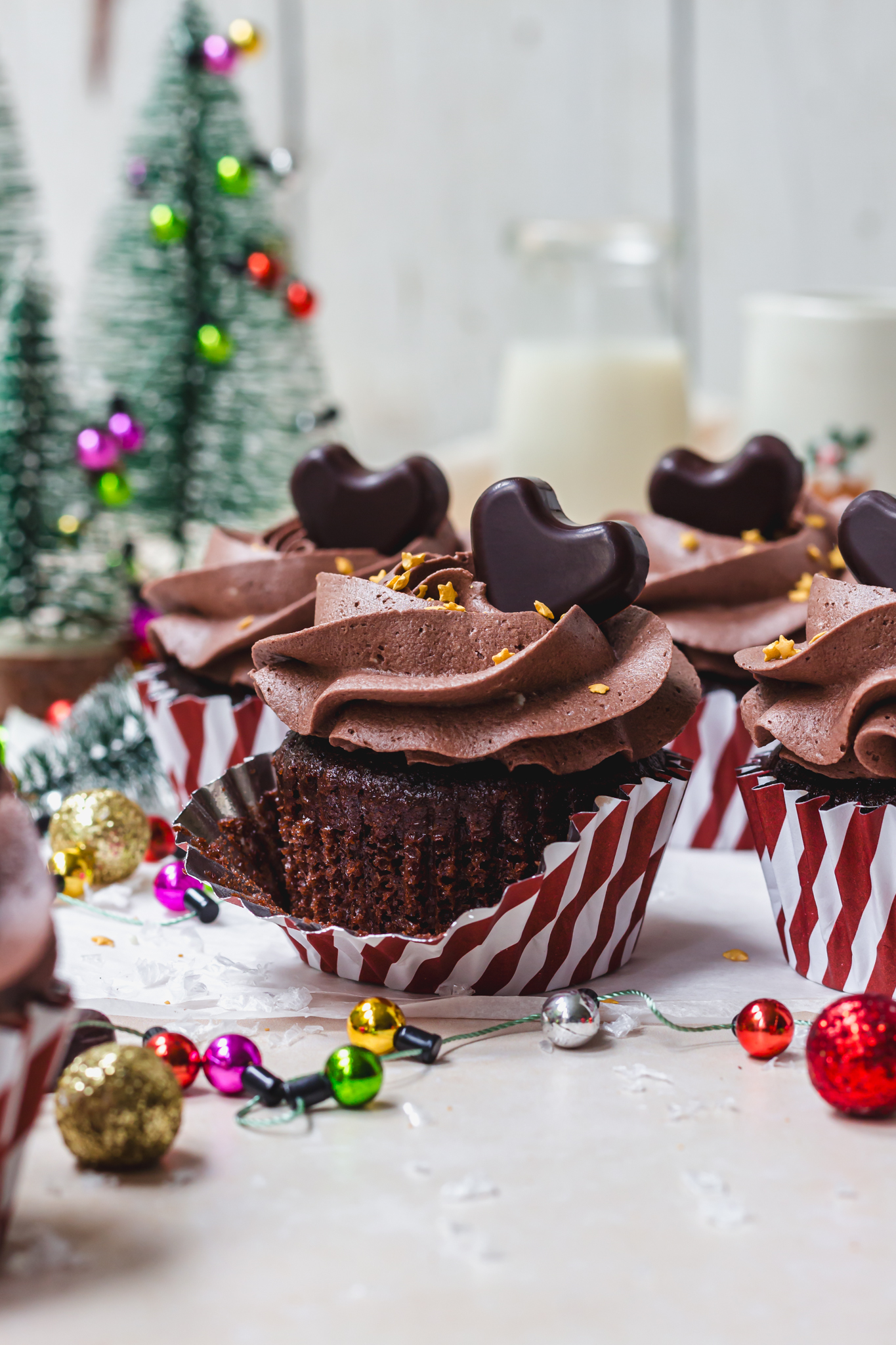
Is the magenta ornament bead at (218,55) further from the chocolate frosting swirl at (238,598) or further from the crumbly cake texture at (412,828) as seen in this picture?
the crumbly cake texture at (412,828)

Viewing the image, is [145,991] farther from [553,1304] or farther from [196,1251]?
[553,1304]

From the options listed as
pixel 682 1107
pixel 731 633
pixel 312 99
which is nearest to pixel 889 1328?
pixel 682 1107

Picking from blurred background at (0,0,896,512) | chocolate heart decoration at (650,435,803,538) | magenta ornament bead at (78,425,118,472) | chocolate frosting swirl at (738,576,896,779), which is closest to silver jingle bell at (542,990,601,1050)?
chocolate frosting swirl at (738,576,896,779)

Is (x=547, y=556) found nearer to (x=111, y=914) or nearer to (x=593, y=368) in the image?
(x=111, y=914)

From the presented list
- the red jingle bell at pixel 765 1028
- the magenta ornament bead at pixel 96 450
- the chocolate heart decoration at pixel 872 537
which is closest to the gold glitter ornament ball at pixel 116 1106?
the red jingle bell at pixel 765 1028

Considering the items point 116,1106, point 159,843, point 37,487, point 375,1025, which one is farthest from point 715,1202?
point 37,487

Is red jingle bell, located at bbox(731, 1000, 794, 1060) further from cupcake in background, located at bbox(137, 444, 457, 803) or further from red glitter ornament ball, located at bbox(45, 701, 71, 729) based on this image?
red glitter ornament ball, located at bbox(45, 701, 71, 729)

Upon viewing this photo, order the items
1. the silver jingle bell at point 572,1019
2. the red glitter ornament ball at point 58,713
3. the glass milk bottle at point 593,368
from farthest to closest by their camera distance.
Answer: the glass milk bottle at point 593,368
the red glitter ornament ball at point 58,713
the silver jingle bell at point 572,1019
